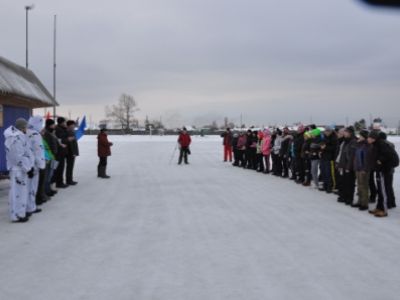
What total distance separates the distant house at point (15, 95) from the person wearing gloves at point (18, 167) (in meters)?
3.80

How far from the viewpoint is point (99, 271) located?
542 centimetres

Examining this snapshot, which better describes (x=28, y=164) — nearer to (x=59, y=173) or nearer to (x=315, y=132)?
(x=59, y=173)

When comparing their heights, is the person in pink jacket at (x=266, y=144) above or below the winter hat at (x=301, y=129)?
below

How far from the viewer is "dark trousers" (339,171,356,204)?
10.4m

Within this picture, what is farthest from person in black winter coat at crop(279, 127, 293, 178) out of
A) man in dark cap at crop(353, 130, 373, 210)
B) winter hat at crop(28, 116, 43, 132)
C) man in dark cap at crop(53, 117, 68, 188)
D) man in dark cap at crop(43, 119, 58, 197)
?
winter hat at crop(28, 116, 43, 132)

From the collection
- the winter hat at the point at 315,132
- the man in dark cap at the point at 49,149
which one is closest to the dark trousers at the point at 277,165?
the winter hat at the point at 315,132

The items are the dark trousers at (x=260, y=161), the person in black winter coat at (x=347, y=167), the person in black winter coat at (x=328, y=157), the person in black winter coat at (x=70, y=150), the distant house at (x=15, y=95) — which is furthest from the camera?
the dark trousers at (x=260, y=161)

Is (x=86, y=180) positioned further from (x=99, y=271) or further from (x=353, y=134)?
(x=99, y=271)

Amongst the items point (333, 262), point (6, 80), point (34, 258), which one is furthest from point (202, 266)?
Result: point (6, 80)

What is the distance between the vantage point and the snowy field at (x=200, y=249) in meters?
4.80

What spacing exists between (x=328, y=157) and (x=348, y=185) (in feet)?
6.73

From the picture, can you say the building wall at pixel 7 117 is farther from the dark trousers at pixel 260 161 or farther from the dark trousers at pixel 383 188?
the dark trousers at pixel 383 188

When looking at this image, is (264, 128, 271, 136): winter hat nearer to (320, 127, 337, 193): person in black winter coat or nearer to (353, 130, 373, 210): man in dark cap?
(320, 127, 337, 193): person in black winter coat

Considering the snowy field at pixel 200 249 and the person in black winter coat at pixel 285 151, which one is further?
the person in black winter coat at pixel 285 151
